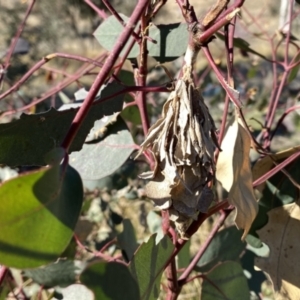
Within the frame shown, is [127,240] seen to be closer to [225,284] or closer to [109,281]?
[225,284]

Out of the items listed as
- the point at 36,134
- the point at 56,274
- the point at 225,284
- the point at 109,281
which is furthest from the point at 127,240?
the point at 109,281

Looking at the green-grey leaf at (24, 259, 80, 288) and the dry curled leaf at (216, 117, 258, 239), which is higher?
the dry curled leaf at (216, 117, 258, 239)

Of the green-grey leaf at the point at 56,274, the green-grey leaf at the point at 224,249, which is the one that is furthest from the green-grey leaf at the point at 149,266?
the green-grey leaf at the point at 224,249

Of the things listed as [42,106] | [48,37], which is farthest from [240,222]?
[48,37]

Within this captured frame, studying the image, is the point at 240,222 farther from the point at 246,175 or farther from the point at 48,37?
the point at 48,37

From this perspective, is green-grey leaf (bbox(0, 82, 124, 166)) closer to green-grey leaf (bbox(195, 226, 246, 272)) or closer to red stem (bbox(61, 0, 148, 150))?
red stem (bbox(61, 0, 148, 150))

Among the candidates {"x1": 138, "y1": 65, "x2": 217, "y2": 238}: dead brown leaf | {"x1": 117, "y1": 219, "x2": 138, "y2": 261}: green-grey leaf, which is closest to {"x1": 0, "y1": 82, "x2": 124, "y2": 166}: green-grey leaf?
{"x1": 138, "y1": 65, "x2": 217, "y2": 238}: dead brown leaf

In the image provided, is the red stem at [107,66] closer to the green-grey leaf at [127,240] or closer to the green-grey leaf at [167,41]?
the green-grey leaf at [167,41]
